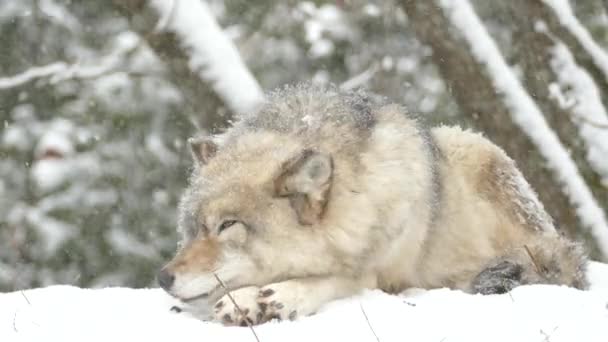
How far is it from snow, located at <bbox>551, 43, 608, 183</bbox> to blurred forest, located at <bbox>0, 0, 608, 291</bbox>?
2 centimetres

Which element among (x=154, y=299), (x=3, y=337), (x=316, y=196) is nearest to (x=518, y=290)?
(x=316, y=196)

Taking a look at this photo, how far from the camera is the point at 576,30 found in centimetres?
828

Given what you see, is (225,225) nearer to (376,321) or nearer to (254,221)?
(254,221)

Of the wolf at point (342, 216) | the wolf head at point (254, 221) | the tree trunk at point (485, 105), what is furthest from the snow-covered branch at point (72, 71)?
the wolf head at point (254, 221)

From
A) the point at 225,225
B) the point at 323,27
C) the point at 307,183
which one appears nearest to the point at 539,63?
the point at 323,27

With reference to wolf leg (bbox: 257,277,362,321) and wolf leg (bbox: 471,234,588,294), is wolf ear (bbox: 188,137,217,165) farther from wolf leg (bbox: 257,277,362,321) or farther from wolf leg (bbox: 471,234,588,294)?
wolf leg (bbox: 471,234,588,294)

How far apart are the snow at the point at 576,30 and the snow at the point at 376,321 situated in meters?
5.05

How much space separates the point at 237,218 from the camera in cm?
418

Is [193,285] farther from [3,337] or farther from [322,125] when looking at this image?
[322,125]

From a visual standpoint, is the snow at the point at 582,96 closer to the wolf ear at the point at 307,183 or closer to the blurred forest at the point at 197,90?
the blurred forest at the point at 197,90

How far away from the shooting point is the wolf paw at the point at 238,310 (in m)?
3.80

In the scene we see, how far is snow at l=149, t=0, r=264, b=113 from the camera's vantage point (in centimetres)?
702

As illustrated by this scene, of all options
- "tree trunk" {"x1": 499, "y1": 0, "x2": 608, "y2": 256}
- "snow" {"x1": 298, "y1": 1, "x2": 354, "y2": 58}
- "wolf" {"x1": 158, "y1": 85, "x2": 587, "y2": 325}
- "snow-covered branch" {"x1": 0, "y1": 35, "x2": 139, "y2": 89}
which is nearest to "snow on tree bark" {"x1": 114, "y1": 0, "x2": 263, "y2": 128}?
"wolf" {"x1": 158, "y1": 85, "x2": 587, "y2": 325}

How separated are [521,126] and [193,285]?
15.9 feet
